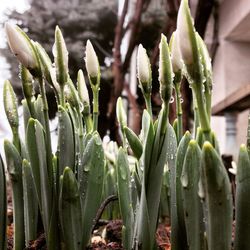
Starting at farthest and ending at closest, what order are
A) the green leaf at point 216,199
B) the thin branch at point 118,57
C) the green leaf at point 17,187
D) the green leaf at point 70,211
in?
the thin branch at point 118,57
the green leaf at point 17,187
the green leaf at point 70,211
the green leaf at point 216,199

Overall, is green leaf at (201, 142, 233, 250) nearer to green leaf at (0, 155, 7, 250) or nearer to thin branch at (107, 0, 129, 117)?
green leaf at (0, 155, 7, 250)

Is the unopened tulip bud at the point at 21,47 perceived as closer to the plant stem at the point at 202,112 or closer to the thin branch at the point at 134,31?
the plant stem at the point at 202,112

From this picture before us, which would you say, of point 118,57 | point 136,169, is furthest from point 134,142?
point 118,57

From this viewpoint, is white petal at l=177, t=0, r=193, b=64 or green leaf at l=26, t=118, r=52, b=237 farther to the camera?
green leaf at l=26, t=118, r=52, b=237

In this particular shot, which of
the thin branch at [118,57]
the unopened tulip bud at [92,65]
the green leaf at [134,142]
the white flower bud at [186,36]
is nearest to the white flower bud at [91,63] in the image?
the unopened tulip bud at [92,65]

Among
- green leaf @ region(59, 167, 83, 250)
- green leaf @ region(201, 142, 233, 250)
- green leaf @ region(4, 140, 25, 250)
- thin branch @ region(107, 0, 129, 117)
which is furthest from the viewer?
thin branch @ region(107, 0, 129, 117)

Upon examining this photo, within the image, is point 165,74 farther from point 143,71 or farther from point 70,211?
point 70,211

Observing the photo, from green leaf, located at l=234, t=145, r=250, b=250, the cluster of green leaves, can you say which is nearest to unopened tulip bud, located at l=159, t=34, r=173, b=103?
the cluster of green leaves

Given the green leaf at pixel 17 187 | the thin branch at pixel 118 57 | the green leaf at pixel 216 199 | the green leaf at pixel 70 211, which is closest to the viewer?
the green leaf at pixel 216 199
